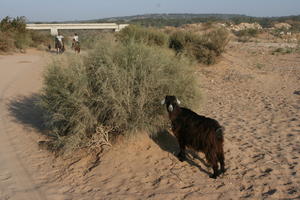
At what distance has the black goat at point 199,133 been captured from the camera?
439 centimetres

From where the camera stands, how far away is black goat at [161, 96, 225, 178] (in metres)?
4.39

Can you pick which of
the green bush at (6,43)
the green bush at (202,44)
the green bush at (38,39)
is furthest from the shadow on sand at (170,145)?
the green bush at (38,39)

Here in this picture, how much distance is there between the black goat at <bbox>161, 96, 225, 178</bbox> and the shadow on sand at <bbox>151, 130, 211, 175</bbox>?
227 mm

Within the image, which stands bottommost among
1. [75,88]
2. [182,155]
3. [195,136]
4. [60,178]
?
[60,178]

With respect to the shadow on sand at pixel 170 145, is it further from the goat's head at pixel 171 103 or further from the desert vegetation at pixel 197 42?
the desert vegetation at pixel 197 42

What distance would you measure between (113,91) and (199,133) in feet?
5.54

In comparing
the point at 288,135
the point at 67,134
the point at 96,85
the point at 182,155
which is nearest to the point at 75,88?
the point at 96,85

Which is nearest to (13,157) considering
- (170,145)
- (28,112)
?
(28,112)

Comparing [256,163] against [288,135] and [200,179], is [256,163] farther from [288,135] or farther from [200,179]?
[288,135]

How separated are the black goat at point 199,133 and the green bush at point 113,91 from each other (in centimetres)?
67

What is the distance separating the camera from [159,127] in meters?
5.81

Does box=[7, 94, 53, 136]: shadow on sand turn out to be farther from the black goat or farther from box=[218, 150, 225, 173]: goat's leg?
box=[218, 150, 225, 173]: goat's leg

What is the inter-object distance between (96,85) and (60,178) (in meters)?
1.79

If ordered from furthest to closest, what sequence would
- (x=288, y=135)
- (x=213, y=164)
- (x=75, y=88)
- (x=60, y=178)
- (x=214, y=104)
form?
(x=214, y=104) < (x=288, y=135) < (x=75, y=88) < (x=60, y=178) < (x=213, y=164)
